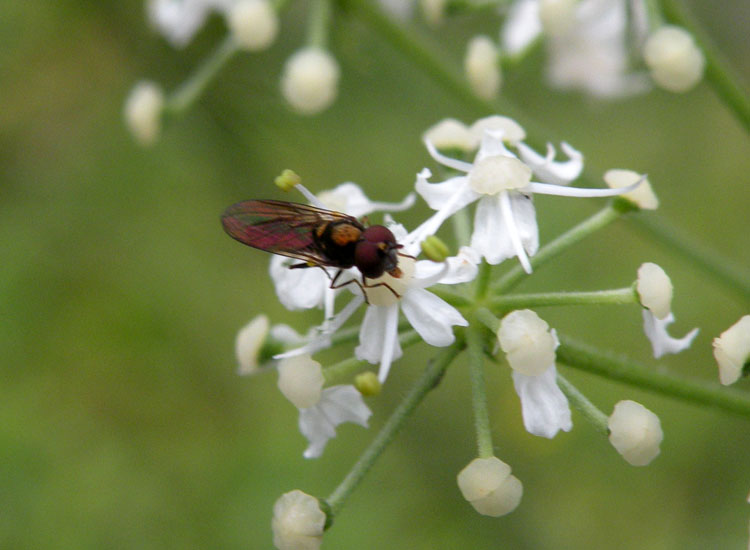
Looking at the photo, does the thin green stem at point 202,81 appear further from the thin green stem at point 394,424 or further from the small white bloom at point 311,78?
the thin green stem at point 394,424

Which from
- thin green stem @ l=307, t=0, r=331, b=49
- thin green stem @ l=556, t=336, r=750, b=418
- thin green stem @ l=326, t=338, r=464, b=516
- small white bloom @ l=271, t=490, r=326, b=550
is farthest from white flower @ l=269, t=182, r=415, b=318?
thin green stem @ l=307, t=0, r=331, b=49

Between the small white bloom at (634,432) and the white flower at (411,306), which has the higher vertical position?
the white flower at (411,306)

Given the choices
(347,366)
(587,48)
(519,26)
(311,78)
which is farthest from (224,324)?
(347,366)

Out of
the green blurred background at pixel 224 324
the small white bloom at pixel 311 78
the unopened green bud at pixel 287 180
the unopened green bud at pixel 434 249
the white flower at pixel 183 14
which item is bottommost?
the green blurred background at pixel 224 324

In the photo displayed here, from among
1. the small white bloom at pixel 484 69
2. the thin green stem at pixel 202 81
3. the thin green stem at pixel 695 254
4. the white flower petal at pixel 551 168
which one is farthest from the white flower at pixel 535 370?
the thin green stem at pixel 202 81

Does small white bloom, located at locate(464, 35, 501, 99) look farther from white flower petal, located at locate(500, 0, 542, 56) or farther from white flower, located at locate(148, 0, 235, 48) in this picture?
white flower, located at locate(148, 0, 235, 48)

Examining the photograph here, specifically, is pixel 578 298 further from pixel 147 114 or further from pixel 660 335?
pixel 147 114
